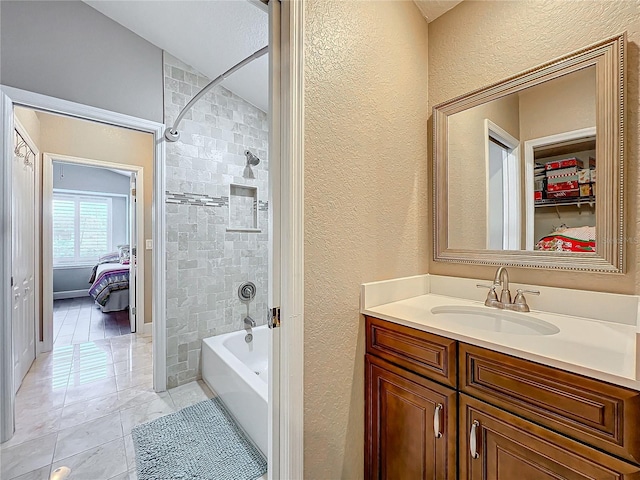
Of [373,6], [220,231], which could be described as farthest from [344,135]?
[220,231]

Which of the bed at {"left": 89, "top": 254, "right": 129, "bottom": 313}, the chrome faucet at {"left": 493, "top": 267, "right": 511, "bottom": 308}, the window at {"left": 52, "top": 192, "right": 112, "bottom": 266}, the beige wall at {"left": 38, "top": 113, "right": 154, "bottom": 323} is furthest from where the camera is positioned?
the window at {"left": 52, "top": 192, "right": 112, "bottom": 266}

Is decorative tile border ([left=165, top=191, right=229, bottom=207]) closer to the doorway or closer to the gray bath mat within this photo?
the gray bath mat

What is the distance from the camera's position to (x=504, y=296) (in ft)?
4.24

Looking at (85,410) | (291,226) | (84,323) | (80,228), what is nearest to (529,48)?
(291,226)

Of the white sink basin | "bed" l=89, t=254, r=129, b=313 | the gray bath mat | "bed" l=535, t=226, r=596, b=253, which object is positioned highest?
"bed" l=535, t=226, r=596, b=253

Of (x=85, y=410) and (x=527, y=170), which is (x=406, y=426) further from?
(x=85, y=410)

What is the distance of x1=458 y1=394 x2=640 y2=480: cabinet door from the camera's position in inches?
28.7

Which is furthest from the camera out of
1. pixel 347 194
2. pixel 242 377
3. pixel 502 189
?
pixel 242 377

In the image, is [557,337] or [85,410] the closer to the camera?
[557,337]

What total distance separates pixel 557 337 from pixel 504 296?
35 cm

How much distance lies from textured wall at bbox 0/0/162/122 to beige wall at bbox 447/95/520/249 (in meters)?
2.19

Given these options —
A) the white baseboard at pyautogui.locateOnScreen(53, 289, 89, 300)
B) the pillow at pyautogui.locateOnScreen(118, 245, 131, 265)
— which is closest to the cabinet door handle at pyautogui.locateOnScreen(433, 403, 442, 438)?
the pillow at pyautogui.locateOnScreen(118, 245, 131, 265)

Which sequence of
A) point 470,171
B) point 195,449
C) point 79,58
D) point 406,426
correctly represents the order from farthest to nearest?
point 79,58
point 195,449
point 470,171
point 406,426

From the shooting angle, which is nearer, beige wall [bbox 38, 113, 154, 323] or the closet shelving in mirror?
the closet shelving in mirror
